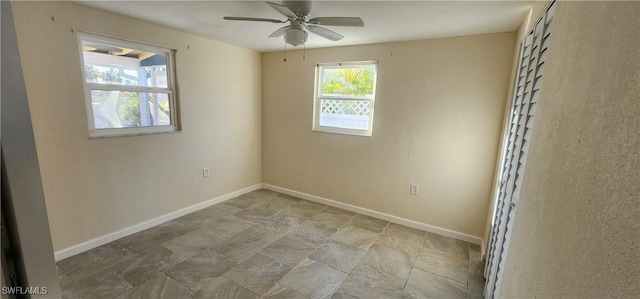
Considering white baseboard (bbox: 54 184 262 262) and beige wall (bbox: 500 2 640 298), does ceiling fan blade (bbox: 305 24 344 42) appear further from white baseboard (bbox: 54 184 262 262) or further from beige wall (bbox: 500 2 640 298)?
white baseboard (bbox: 54 184 262 262)

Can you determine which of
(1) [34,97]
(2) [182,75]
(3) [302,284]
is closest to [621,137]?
(3) [302,284]

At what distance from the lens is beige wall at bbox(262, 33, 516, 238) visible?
2627 millimetres

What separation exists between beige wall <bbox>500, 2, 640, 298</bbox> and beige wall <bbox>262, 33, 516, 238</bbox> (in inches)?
66.5

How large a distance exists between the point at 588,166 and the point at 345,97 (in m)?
2.95

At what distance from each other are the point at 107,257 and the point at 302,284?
182cm

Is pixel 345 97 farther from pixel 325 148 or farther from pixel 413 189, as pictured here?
pixel 413 189

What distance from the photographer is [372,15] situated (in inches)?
86.0

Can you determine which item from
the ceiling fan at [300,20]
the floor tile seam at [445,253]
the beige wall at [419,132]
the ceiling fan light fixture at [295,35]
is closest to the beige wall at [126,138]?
the beige wall at [419,132]

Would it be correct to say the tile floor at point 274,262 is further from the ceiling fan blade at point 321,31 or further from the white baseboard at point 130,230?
the ceiling fan blade at point 321,31

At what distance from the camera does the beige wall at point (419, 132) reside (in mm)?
2627

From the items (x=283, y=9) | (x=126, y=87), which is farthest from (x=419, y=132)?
(x=126, y=87)

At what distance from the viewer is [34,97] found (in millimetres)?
2000

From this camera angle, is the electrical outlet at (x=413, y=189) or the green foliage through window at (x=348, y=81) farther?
the green foliage through window at (x=348, y=81)

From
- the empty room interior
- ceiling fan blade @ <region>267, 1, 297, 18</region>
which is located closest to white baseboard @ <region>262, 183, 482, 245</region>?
the empty room interior
